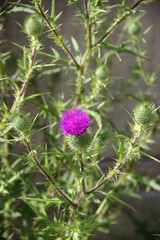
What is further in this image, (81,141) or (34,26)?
(34,26)

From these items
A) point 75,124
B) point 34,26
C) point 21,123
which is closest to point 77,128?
point 75,124

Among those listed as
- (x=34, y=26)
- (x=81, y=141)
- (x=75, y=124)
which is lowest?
(x=81, y=141)

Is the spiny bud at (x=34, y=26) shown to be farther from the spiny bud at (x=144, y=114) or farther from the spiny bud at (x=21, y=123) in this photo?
the spiny bud at (x=144, y=114)

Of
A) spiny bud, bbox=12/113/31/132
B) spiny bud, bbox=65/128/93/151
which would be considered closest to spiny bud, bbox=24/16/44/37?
spiny bud, bbox=12/113/31/132

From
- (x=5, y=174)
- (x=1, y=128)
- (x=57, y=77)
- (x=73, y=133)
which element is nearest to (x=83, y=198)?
(x=73, y=133)

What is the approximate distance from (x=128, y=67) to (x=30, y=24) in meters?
1.51

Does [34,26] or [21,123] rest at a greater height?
[34,26]

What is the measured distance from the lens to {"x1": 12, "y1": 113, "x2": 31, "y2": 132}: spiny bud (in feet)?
4.56

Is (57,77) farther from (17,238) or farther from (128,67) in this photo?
(17,238)

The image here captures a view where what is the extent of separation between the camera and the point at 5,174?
6.51ft

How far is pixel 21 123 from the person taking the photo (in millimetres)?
1389

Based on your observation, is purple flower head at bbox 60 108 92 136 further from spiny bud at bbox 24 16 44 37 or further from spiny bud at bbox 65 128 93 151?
spiny bud at bbox 24 16 44 37

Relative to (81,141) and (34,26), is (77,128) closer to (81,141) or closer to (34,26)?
(81,141)

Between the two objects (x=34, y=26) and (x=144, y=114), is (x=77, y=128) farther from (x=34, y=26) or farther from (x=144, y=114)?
(x=34, y=26)
